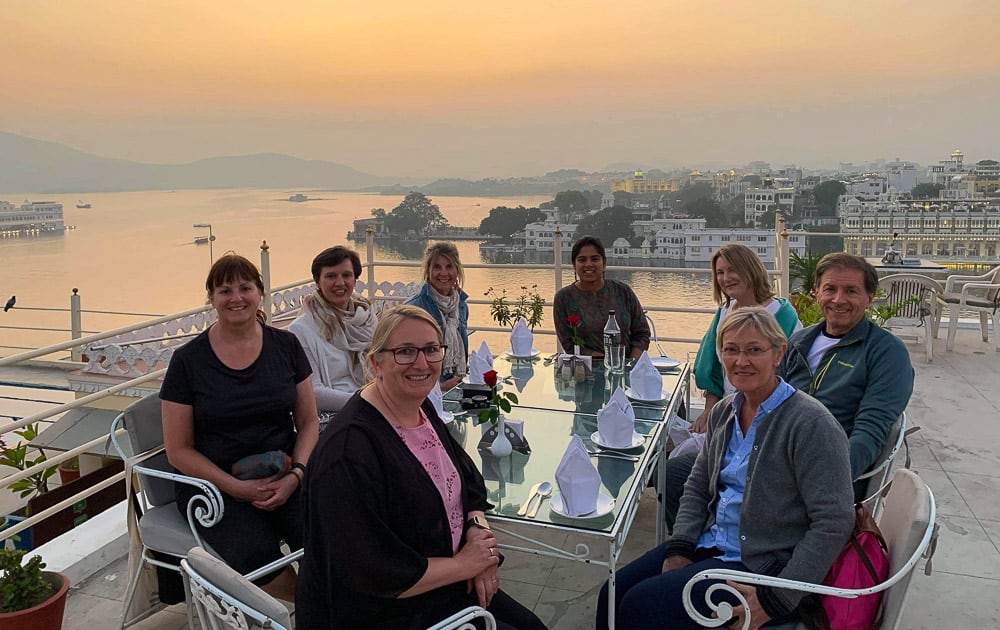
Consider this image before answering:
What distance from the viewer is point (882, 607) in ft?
4.75

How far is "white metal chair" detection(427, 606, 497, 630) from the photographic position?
4.46 ft

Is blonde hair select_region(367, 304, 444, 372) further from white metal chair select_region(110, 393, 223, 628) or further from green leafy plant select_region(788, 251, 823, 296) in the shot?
green leafy plant select_region(788, 251, 823, 296)

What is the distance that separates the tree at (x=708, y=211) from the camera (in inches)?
197

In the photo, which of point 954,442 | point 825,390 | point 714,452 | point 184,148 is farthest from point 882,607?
point 184,148

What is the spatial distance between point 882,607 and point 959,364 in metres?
5.50

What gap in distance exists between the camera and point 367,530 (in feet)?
4.42

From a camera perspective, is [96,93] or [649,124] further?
[96,93]

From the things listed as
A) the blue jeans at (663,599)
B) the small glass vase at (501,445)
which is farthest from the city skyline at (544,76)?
the blue jeans at (663,599)

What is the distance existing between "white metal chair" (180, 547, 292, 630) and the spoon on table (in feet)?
2.65

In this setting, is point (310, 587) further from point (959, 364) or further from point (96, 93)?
point (96, 93)

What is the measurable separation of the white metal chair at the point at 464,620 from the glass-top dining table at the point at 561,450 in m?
0.32

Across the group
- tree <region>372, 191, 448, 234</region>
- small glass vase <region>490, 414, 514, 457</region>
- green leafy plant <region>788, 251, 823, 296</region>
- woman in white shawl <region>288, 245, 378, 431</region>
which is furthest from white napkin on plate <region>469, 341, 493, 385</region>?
green leafy plant <region>788, 251, 823, 296</region>

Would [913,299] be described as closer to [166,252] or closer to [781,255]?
[781,255]

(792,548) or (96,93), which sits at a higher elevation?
(96,93)
